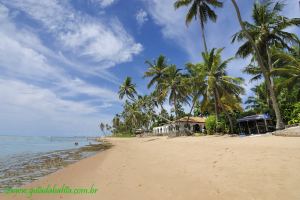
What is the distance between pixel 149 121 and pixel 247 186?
65067mm

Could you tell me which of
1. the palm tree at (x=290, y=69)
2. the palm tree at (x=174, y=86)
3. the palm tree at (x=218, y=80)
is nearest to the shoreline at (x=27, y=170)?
the palm tree at (x=218, y=80)

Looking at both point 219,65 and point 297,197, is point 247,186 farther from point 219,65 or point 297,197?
point 219,65

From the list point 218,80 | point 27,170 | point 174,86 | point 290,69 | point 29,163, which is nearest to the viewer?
point 27,170

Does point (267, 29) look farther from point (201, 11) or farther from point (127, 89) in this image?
point (127, 89)

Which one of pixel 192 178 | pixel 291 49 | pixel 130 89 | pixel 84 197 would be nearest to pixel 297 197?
pixel 192 178

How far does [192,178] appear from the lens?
5.94 m

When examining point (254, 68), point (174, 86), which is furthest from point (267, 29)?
point (174, 86)

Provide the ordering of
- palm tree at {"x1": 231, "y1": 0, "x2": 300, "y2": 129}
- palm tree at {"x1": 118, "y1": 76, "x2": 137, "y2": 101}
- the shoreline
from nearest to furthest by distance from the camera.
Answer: the shoreline, palm tree at {"x1": 231, "y1": 0, "x2": 300, "y2": 129}, palm tree at {"x1": 118, "y1": 76, "x2": 137, "y2": 101}

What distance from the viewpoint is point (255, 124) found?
23656 millimetres

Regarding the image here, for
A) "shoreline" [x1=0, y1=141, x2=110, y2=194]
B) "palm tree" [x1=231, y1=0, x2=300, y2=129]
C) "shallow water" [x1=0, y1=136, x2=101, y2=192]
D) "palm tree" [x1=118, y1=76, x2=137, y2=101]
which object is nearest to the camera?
"shoreline" [x1=0, y1=141, x2=110, y2=194]

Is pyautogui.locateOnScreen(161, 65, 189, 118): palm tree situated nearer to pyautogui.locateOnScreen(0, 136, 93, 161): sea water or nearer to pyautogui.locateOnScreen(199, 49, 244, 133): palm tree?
pyautogui.locateOnScreen(199, 49, 244, 133): palm tree

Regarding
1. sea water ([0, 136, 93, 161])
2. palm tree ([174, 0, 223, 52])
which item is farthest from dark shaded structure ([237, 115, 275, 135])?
sea water ([0, 136, 93, 161])

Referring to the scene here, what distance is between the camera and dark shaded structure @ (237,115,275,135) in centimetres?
2239

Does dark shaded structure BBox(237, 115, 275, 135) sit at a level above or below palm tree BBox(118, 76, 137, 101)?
below
